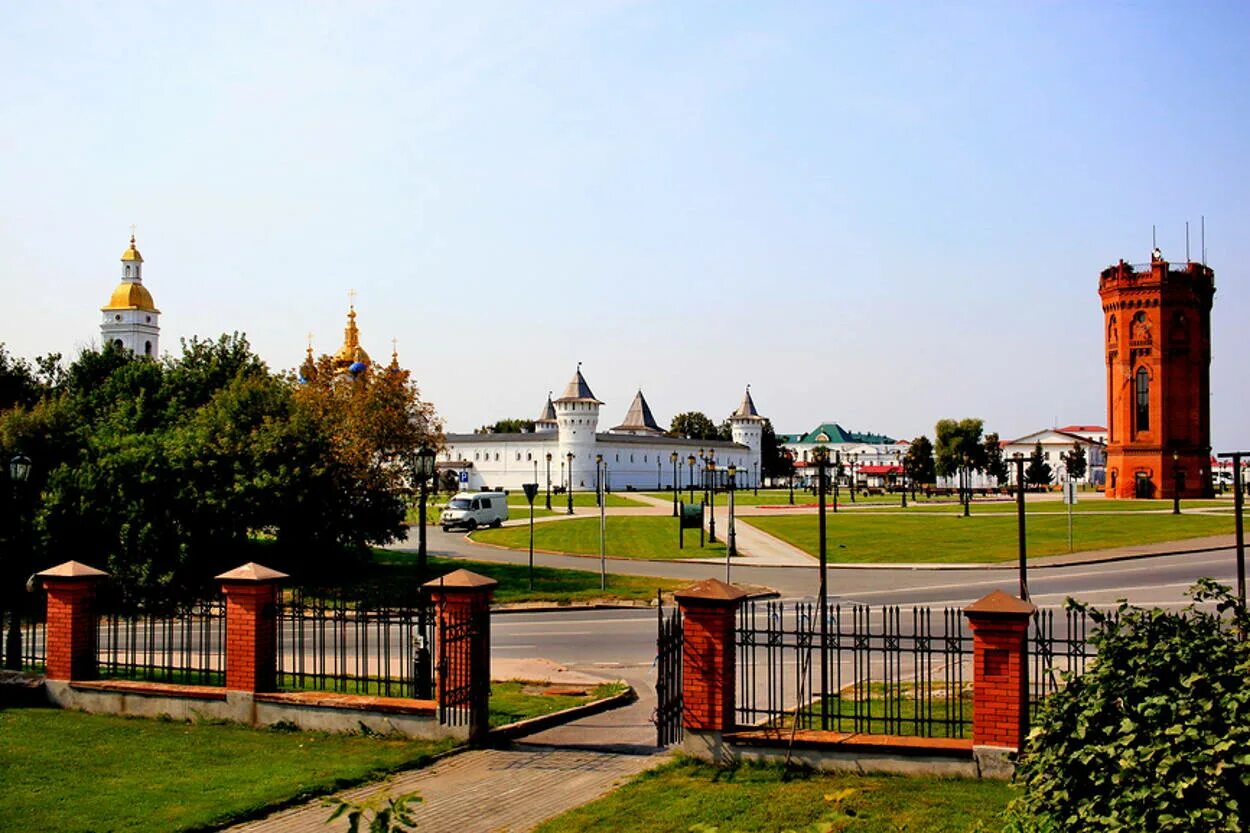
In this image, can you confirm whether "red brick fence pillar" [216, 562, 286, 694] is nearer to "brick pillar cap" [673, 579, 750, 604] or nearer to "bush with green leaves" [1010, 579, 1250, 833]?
"brick pillar cap" [673, 579, 750, 604]

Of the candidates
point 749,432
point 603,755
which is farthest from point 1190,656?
point 749,432

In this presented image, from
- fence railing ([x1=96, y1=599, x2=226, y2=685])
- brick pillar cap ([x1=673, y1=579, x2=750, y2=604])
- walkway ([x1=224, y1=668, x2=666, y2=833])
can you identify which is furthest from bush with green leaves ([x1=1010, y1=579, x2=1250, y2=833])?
fence railing ([x1=96, y1=599, x2=226, y2=685])

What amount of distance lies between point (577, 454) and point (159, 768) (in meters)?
127

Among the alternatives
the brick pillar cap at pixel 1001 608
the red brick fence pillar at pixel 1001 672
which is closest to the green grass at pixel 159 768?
the red brick fence pillar at pixel 1001 672

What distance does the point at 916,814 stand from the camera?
9.35m

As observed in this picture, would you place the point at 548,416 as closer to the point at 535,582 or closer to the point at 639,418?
the point at 639,418

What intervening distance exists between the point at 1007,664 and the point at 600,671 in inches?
341

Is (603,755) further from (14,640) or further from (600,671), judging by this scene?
(14,640)

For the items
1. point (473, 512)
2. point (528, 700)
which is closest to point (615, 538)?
point (473, 512)

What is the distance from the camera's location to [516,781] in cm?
1114

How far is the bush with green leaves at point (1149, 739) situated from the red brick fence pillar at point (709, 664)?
458cm

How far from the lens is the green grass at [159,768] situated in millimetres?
9797

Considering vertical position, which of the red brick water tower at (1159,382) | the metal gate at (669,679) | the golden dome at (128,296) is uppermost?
the golden dome at (128,296)

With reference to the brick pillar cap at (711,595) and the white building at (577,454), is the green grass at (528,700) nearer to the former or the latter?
the brick pillar cap at (711,595)
